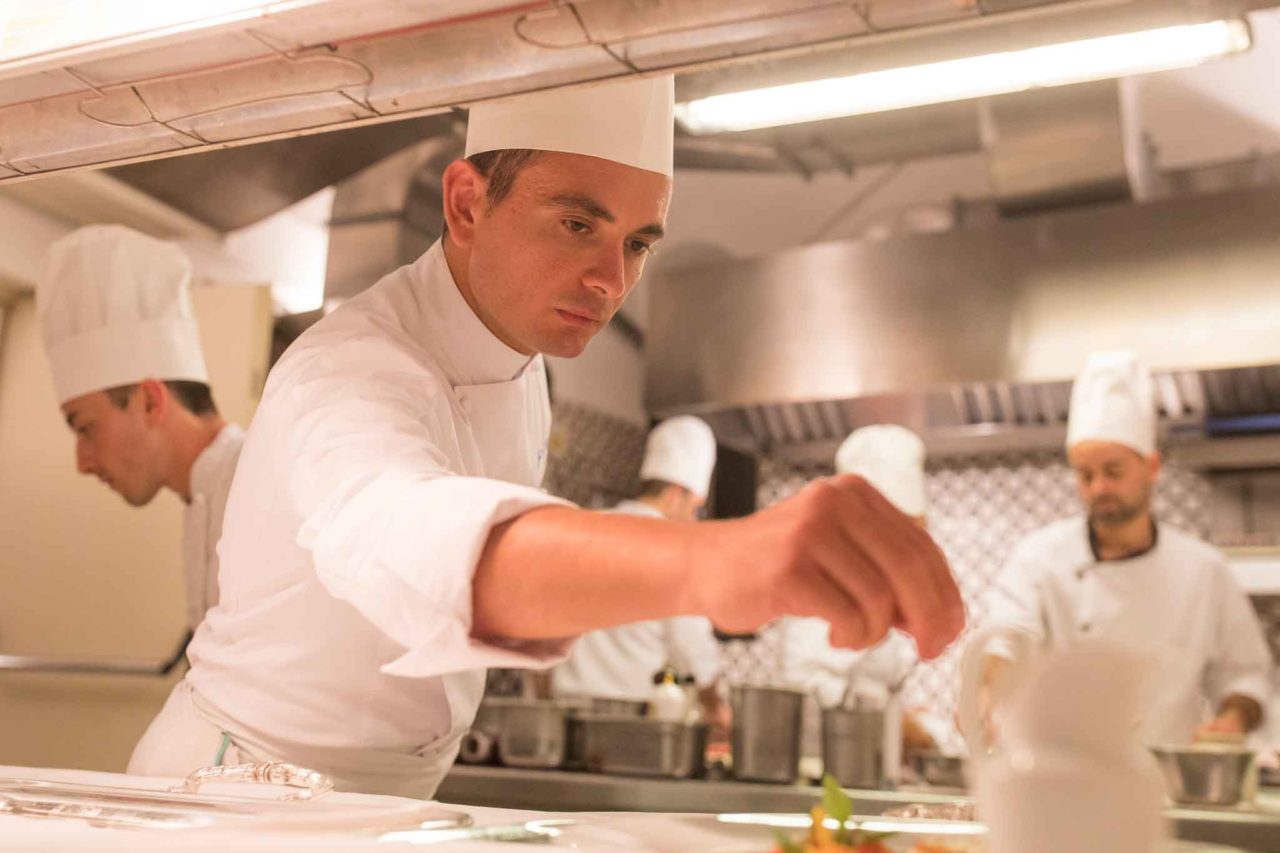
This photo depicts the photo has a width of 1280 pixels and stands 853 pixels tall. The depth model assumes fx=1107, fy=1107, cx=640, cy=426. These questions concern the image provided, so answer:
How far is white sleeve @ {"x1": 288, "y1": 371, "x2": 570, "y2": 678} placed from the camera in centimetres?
69

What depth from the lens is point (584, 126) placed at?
1.08m

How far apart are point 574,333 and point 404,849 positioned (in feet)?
1.96

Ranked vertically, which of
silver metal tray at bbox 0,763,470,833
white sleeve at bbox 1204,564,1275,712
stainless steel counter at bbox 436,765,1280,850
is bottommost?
stainless steel counter at bbox 436,765,1280,850

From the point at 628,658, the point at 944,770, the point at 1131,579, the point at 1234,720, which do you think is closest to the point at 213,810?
the point at 944,770

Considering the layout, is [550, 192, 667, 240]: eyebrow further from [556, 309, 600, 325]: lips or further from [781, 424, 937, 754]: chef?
[781, 424, 937, 754]: chef

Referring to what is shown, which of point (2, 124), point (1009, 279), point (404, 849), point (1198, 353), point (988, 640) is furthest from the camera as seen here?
point (1009, 279)

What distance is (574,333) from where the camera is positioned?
3.50 ft

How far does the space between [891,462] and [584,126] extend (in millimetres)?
2551

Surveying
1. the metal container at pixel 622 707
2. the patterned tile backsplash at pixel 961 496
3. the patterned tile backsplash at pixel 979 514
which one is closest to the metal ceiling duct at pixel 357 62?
the metal container at pixel 622 707

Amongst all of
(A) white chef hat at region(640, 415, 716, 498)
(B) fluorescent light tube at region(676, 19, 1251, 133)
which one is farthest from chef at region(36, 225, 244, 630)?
(A) white chef hat at region(640, 415, 716, 498)

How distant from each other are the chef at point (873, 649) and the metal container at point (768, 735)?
46.1 inches

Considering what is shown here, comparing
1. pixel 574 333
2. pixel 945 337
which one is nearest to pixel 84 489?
pixel 574 333

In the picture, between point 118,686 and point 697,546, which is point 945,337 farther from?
point 697,546

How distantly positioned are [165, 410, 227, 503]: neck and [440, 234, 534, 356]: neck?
0.60 m
